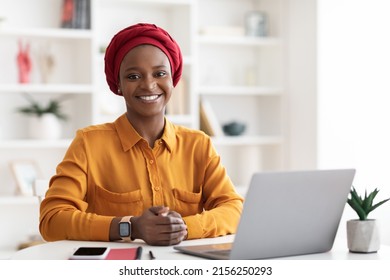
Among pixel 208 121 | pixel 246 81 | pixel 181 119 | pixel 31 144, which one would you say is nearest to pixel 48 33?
pixel 31 144

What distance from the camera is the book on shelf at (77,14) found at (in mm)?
4336

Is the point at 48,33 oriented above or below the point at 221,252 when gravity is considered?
above

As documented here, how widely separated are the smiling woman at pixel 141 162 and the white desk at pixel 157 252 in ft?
0.43

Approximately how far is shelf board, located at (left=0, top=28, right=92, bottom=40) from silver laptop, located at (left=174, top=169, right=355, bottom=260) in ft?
9.67

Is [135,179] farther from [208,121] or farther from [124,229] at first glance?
[208,121]

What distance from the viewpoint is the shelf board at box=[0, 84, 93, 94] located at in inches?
164

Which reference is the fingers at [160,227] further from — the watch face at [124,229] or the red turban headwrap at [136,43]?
the red turban headwrap at [136,43]

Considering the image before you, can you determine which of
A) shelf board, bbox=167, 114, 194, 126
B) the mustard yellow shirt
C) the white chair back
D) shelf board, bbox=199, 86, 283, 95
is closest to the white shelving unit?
shelf board, bbox=199, 86, 283, 95

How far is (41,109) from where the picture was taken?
4.29m

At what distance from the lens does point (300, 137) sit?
4.69 metres

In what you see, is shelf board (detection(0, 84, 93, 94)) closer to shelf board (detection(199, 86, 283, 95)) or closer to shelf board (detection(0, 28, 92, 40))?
shelf board (detection(0, 28, 92, 40))

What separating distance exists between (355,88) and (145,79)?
9.01 feet
